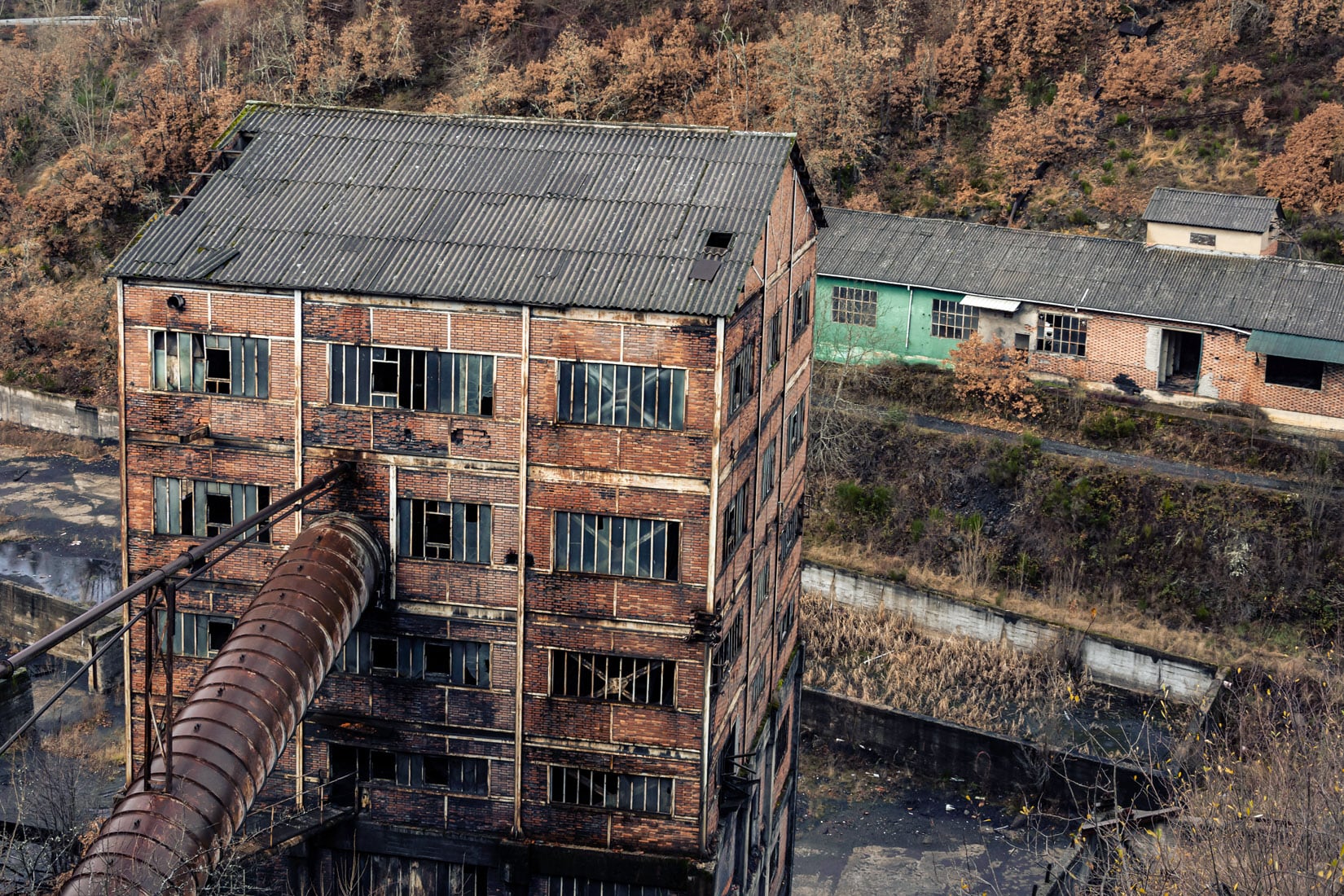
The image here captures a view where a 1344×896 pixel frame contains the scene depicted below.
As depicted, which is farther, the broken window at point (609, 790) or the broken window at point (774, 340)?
the broken window at point (774, 340)

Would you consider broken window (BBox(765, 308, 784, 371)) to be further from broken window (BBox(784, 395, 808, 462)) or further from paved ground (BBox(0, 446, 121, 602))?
paved ground (BBox(0, 446, 121, 602))

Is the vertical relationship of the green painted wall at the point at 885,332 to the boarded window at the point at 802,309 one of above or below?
below

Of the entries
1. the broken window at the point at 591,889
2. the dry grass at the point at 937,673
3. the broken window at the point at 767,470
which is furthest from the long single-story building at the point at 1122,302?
the broken window at the point at 591,889

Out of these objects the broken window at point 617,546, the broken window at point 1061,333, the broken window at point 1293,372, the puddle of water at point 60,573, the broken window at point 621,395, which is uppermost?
the broken window at point 621,395

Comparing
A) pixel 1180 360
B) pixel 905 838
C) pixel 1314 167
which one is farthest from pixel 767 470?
pixel 1314 167

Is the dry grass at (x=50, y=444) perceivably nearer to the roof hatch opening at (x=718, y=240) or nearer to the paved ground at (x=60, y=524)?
the paved ground at (x=60, y=524)
